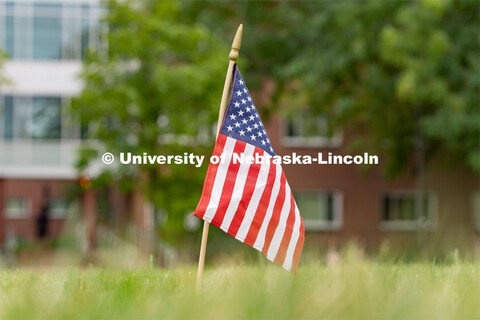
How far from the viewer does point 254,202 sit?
5250 mm

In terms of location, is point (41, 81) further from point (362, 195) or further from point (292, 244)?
point (292, 244)

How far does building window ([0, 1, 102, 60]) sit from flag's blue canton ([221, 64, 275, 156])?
25278mm

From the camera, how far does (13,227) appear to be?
37.6 meters

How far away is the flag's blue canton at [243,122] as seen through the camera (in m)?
5.36

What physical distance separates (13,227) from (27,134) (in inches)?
381

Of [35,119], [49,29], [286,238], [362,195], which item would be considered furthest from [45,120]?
[286,238]

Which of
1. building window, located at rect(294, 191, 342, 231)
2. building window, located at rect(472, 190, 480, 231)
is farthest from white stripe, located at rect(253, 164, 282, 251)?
building window, located at rect(472, 190, 480, 231)

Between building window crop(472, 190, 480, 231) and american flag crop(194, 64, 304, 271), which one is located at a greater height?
american flag crop(194, 64, 304, 271)

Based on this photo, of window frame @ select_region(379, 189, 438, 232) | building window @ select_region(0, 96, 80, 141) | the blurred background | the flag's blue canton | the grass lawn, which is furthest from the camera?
window frame @ select_region(379, 189, 438, 232)

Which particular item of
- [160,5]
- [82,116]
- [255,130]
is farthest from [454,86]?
[255,130]

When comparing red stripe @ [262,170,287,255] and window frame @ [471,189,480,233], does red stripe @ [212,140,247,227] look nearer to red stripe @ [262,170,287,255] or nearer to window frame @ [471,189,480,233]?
red stripe @ [262,170,287,255]

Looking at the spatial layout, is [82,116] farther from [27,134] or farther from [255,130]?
[255,130]

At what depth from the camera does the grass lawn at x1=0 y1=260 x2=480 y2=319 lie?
3459 millimetres

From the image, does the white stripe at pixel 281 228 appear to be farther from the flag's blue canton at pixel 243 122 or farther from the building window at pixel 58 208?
the building window at pixel 58 208
